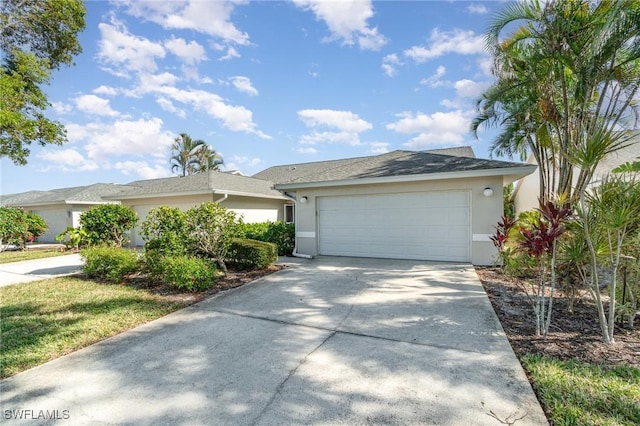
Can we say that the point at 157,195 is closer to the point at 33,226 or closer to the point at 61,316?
the point at 33,226

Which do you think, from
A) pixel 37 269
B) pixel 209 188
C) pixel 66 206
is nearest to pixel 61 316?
pixel 37 269

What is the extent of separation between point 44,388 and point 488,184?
970cm

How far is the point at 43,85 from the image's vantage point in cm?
1245

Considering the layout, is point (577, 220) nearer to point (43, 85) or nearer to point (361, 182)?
point (361, 182)

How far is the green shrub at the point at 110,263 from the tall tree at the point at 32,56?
717cm

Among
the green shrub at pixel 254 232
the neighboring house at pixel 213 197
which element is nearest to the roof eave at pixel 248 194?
the neighboring house at pixel 213 197

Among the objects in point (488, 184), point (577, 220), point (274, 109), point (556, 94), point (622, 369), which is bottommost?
point (622, 369)

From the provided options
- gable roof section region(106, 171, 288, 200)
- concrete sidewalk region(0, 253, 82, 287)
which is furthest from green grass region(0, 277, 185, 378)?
gable roof section region(106, 171, 288, 200)

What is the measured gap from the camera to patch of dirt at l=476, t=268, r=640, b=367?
3.35 meters

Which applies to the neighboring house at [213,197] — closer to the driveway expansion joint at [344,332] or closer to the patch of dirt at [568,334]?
the driveway expansion joint at [344,332]

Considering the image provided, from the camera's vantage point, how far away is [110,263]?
24.6ft

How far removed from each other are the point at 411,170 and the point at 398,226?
1.85 metres

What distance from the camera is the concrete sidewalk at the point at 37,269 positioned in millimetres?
8203

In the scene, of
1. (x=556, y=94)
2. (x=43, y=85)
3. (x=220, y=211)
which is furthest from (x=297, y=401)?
(x=43, y=85)
